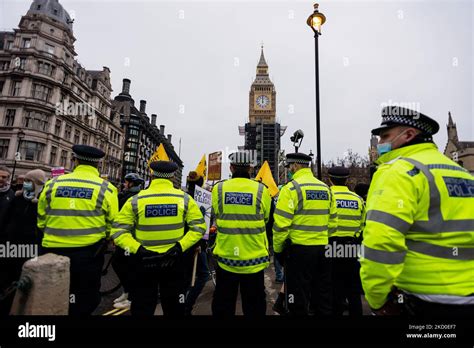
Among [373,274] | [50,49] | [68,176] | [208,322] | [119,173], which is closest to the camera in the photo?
[373,274]

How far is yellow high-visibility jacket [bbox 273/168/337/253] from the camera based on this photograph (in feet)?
10.9

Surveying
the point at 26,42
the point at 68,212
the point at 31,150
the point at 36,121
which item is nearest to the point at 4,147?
the point at 31,150

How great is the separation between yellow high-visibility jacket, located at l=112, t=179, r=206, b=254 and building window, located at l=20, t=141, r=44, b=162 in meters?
38.7

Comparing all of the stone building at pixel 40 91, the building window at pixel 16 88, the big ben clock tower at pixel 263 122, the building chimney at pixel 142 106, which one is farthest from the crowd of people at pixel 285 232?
the building chimney at pixel 142 106

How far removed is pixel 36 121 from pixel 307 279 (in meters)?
42.1

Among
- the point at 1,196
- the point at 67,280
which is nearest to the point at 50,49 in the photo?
the point at 1,196

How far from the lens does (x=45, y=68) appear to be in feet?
113

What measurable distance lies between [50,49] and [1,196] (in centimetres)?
4302

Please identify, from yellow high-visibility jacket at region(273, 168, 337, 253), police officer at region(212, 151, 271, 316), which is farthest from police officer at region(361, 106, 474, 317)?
yellow high-visibility jacket at region(273, 168, 337, 253)

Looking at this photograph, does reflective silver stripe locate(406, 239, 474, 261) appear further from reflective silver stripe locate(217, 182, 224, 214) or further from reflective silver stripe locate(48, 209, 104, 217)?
reflective silver stripe locate(48, 209, 104, 217)

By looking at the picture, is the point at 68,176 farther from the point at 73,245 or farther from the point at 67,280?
the point at 67,280

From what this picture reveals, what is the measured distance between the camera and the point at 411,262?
1568mm

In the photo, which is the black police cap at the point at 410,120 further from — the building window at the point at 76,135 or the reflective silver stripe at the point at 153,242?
the building window at the point at 76,135

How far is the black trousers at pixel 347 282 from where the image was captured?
3.81 m
